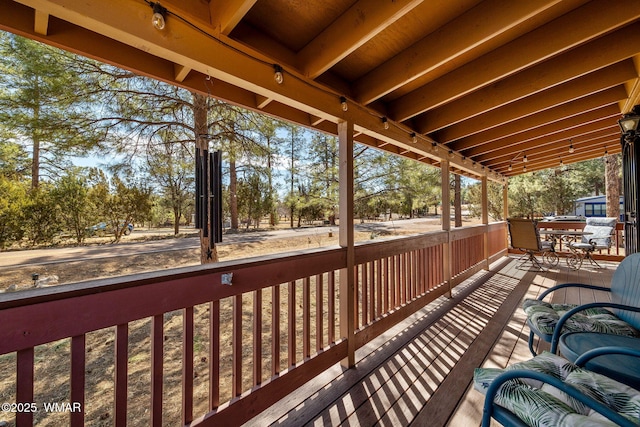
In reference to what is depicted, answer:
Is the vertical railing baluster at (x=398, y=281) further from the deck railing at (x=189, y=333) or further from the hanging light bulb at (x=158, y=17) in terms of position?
the hanging light bulb at (x=158, y=17)

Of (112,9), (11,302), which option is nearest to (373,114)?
(112,9)

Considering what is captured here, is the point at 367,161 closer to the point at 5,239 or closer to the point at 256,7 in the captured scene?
the point at 256,7

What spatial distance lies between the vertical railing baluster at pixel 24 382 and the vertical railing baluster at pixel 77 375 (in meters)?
0.12

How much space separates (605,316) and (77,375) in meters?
3.43

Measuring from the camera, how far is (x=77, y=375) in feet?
3.81

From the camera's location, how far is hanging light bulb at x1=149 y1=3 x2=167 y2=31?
1.26 metres

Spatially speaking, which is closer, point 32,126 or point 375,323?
point 375,323

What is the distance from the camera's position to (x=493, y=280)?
4922 millimetres

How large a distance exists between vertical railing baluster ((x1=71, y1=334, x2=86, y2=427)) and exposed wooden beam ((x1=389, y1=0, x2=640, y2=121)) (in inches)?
126

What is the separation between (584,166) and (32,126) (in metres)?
22.4

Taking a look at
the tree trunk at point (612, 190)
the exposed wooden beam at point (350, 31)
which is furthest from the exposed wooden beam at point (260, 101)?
the tree trunk at point (612, 190)

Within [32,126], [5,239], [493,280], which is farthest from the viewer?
[493,280]

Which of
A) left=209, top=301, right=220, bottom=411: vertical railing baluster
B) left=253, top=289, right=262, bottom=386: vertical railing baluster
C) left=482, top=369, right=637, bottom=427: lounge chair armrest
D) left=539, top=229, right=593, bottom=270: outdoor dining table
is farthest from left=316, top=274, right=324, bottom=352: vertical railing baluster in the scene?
left=539, top=229, right=593, bottom=270: outdoor dining table

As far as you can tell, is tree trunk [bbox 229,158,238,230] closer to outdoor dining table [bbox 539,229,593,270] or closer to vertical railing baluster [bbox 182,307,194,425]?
vertical railing baluster [bbox 182,307,194,425]
